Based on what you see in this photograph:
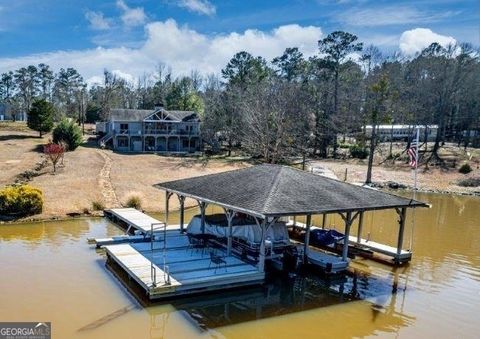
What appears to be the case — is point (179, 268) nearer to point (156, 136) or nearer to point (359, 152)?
point (156, 136)

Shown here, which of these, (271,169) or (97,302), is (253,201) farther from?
(97,302)

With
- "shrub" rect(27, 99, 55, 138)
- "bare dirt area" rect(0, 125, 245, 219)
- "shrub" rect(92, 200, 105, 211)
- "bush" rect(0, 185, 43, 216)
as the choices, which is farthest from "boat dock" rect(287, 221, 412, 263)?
"shrub" rect(27, 99, 55, 138)

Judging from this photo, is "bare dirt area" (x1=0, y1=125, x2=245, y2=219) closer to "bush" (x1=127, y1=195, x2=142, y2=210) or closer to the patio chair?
"bush" (x1=127, y1=195, x2=142, y2=210)

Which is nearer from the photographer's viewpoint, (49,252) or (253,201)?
(253,201)

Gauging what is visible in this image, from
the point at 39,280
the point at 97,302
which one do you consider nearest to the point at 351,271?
Result: the point at 97,302

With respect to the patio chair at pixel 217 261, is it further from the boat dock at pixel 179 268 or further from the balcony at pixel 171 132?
the balcony at pixel 171 132

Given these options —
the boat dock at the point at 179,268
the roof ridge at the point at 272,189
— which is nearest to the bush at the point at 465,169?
the roof ridge at the point at 272,189
